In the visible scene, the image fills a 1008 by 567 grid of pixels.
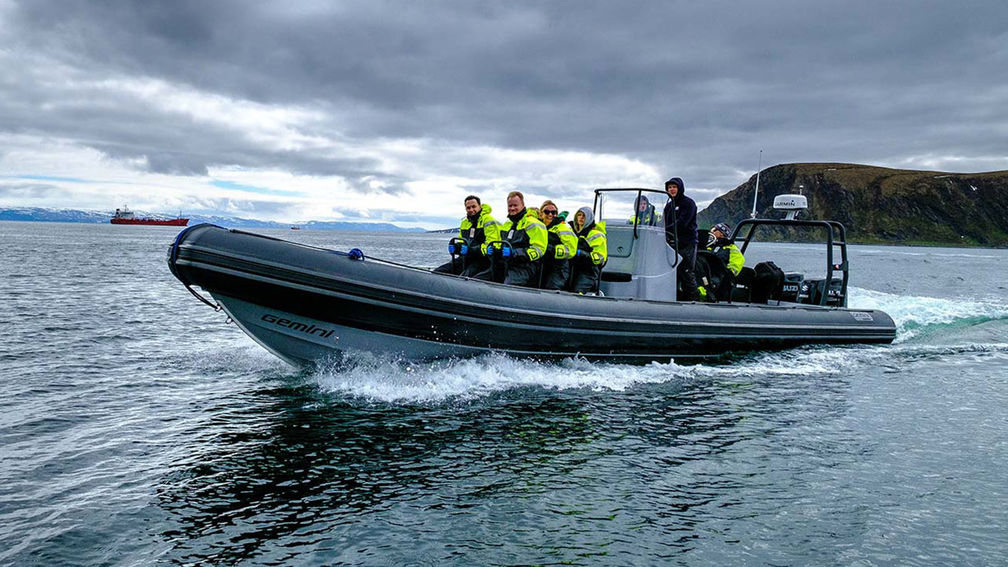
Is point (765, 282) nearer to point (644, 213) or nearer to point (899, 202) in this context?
point (644, 213)

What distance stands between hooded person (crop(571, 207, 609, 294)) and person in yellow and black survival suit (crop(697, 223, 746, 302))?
222cm

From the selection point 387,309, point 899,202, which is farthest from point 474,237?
point 899,202

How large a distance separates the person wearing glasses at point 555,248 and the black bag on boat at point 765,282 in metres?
4.06

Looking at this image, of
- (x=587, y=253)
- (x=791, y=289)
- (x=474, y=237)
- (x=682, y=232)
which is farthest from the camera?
(x=791, y=289)

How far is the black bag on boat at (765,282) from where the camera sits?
423 inches

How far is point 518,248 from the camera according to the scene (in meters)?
→ 7.82

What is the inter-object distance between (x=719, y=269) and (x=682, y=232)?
1.47 m

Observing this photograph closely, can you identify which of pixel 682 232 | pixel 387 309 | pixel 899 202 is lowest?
pixel 387 309

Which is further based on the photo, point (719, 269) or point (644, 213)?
point (719, 269)

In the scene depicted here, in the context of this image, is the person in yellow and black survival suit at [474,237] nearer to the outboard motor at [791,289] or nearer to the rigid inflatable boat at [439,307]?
the rigid inflatable boat at [439,307]

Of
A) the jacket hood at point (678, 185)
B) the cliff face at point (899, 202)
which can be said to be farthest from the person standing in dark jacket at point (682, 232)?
the cliff face at point (899, 202)

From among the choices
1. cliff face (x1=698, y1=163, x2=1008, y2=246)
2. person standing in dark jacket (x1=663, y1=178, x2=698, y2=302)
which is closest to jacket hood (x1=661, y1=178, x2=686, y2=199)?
person standing in dark jacket (x1=663, y1=178, x2=698, y2=302)

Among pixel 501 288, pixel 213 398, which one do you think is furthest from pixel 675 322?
pixel 213 398

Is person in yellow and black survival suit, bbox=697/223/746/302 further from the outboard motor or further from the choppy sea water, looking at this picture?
the choppy sea water
